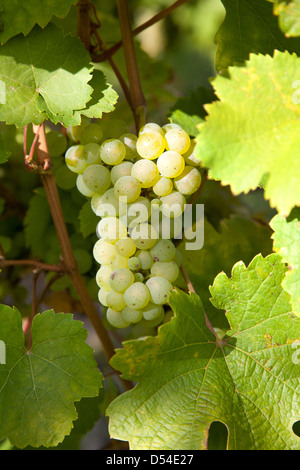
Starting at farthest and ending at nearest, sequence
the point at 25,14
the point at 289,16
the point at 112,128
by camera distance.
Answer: the point at 112,128
the point at 25,14
the point at 289,16

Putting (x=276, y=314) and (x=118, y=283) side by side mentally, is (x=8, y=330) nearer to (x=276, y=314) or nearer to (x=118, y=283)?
(x=118, y=283)

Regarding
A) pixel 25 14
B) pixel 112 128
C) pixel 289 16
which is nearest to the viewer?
pixel 289 16

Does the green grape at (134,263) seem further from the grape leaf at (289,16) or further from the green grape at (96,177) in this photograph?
the grape leaf at (289,16)

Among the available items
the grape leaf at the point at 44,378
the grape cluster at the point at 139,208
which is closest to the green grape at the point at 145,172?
the grape cluster at the point at 139,208

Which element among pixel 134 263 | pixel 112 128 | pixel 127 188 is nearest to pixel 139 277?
pixel 134 263

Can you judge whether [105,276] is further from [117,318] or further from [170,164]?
[170,164]

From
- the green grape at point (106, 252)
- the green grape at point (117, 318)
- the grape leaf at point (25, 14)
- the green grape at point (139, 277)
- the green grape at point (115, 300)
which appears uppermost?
the grape leaf at point (25, 14)
